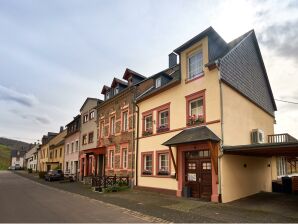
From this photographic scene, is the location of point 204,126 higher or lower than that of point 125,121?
lower

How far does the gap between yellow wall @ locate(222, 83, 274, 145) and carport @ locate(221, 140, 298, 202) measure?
833 millimetres

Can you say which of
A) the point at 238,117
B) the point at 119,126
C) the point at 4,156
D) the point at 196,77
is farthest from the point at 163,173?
the point at 4,156

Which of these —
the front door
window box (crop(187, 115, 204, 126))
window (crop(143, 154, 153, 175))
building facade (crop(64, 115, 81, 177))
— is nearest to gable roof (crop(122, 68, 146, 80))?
window (crop(143, 154, 153, 175))

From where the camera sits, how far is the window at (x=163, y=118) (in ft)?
59.8

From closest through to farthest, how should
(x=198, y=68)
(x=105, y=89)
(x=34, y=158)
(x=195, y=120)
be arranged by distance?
1. (x=195, y=120)
2. (x=198, y=68)
3. (x=105, y=89)
4. (x=34, y=158)

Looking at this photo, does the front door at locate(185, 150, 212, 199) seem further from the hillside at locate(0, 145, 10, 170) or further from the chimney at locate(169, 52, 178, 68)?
the hillside at locate(0, 145, 10, 170)

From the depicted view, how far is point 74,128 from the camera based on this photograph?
122 feet

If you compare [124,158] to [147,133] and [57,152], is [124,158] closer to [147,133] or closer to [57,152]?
[147,133]

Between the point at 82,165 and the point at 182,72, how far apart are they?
20.5 m

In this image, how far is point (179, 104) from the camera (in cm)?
1686

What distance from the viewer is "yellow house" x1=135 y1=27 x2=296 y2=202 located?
1402 cm

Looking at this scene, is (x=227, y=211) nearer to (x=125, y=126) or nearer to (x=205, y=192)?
(x=205, y=192)

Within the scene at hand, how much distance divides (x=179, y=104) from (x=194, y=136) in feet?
10.7

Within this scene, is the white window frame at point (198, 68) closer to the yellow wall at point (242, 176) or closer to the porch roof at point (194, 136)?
the porch roof at point (194, 136)
